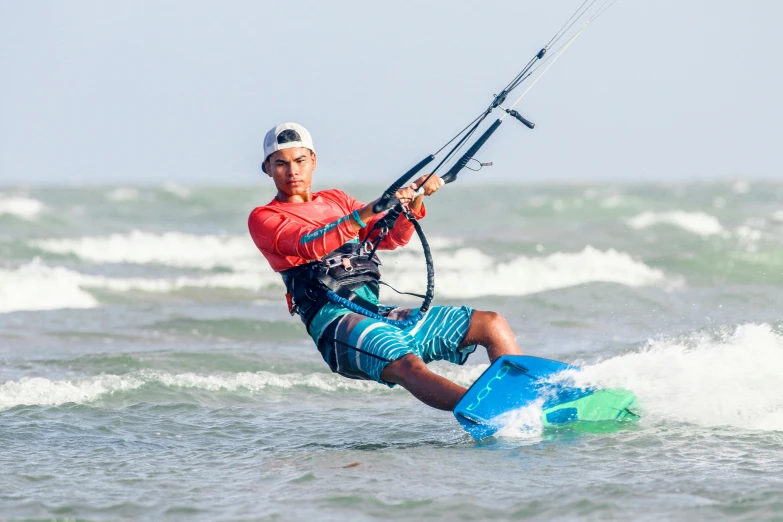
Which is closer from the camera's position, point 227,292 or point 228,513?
point 228,513

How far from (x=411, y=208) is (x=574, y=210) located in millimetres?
28610

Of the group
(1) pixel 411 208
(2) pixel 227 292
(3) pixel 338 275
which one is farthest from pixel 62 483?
(2) pixel 227 292

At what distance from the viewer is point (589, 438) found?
5.95m

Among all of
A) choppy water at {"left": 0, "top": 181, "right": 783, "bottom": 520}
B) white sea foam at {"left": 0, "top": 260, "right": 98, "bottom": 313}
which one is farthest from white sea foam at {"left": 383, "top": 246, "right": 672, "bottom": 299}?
white sea foam at {"left": 0, "top": 260, "right": 98, "bottom": 313}

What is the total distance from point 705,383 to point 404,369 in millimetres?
2001

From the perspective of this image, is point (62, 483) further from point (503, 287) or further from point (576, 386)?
point (503, 287)

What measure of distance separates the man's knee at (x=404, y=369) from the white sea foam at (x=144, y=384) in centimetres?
266

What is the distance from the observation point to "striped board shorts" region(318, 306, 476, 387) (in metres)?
5.93

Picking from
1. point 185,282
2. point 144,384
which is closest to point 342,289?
point 144,384

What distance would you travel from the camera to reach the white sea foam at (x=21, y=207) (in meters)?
31.5

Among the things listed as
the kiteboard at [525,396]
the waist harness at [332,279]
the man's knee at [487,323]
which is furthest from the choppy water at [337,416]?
the waist harness at [332,279]

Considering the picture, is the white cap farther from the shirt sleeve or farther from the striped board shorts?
the striped board shorts

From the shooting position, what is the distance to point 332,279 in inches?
244

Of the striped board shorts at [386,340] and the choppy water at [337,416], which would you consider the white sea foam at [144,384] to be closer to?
the choppy water at [337,416]
